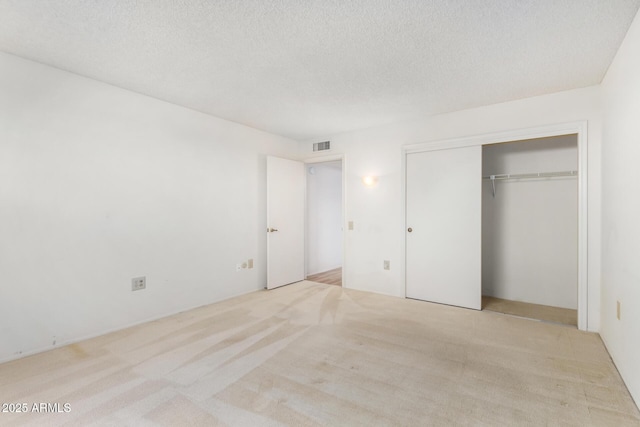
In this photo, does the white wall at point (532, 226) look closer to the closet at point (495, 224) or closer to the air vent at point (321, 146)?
the closet at point (495, 224)

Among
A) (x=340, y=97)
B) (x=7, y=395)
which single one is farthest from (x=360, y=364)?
(x=340, y=97)

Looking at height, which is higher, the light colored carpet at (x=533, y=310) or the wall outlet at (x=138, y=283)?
the wall outlet at (x=138, y=283)

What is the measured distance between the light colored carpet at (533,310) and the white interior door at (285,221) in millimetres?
2749

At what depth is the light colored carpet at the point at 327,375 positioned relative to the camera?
5.55 ft

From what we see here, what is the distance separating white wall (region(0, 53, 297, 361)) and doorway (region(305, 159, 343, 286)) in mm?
1728

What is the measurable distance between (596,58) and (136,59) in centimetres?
370

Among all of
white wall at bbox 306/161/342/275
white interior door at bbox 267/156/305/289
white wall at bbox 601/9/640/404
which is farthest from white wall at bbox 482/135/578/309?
white interior door at bbox 267/156/305/289

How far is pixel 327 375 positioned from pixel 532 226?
3.28m

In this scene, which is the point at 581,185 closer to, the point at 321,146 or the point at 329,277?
the point at 321,146

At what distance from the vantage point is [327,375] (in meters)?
2.10

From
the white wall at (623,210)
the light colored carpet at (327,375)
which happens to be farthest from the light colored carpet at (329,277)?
the white wall at (623,210)

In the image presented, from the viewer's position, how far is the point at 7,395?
1873 mm

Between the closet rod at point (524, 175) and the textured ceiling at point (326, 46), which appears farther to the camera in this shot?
the closet rod at point (524, 175)

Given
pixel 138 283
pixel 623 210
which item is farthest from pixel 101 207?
pixel 623 210
